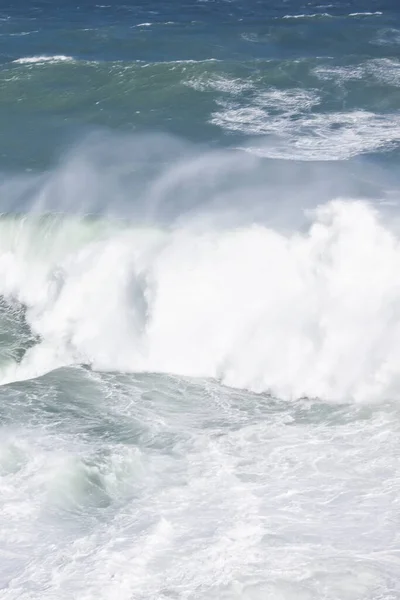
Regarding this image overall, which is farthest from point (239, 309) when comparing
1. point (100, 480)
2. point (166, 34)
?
point (166, 34)

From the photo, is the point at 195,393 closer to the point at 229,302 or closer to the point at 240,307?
the point at 240,307

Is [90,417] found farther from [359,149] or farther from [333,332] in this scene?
[359,149]

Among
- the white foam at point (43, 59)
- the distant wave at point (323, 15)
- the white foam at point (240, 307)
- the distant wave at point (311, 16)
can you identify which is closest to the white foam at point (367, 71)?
the distant wave at point (323, 15)

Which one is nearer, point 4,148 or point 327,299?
point 327,299

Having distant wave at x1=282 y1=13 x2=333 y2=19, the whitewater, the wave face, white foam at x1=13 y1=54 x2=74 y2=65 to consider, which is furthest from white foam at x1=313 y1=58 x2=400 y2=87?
the wave face

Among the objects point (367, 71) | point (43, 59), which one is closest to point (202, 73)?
point (367, 71)

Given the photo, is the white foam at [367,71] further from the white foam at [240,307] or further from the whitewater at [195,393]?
the white foam at [240,307]
